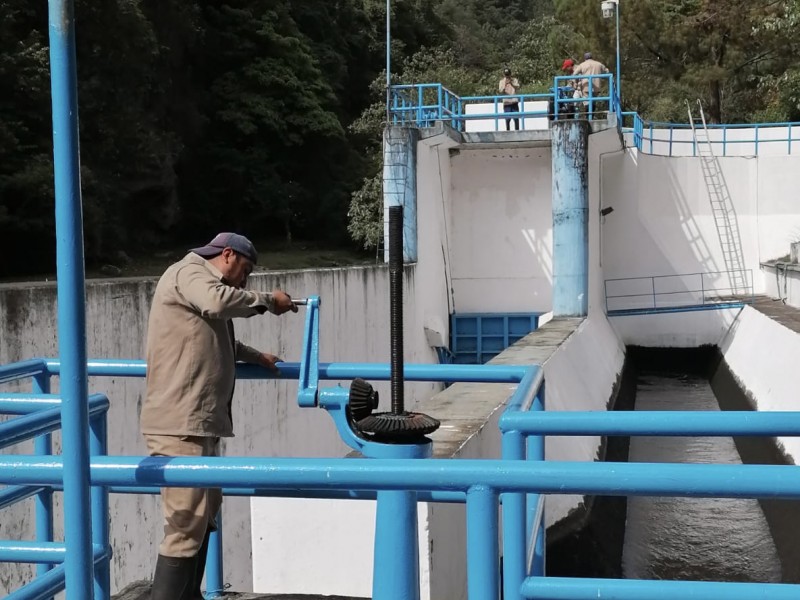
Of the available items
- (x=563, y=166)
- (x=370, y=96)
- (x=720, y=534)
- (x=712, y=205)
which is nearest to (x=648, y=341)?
(x=712, y=205)

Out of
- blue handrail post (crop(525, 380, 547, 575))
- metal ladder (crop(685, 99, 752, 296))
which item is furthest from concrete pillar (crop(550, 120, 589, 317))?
blue handrail post (crop(525, 380, 547, 575))

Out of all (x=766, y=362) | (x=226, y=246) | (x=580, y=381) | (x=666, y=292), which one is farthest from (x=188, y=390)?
(x=666, y=292)

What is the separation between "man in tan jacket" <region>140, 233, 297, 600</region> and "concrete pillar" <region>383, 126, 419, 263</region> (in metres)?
12.3

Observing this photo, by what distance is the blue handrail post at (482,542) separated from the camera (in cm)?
185

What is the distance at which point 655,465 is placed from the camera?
1773 mm

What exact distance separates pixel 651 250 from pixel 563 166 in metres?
4.39

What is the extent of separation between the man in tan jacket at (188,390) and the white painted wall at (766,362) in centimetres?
765

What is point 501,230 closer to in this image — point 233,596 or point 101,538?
point 233,596

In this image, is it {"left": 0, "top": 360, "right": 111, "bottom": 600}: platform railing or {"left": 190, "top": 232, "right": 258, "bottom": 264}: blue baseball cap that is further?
{"left": 190, "top": 232, "right": 258, "bottom": 264}: blue baseball cap

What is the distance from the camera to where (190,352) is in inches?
118

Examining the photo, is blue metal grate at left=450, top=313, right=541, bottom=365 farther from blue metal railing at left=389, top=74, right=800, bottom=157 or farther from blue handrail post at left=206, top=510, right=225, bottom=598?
blue handrail post at left=206, top=510, right=225, bottom=598

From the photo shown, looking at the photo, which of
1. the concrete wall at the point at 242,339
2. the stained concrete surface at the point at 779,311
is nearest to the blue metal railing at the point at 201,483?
the concrete wall at the point at 242,339

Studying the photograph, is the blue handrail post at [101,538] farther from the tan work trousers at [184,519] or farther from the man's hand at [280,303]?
the man's hand at [280,303]

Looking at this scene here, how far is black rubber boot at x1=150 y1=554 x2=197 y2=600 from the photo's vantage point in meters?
2.91
